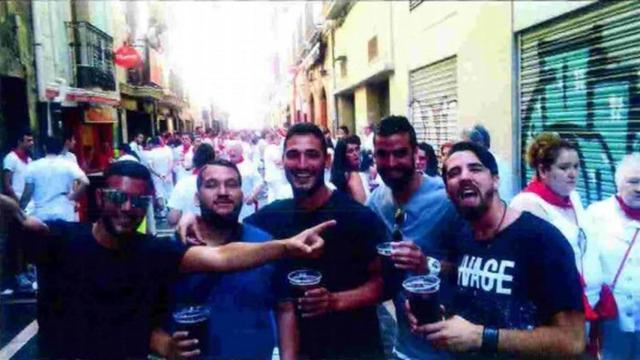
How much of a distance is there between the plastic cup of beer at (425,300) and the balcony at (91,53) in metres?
1.69

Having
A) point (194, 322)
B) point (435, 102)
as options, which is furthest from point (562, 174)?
point (435, 102)

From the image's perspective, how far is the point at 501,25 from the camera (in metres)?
5.43

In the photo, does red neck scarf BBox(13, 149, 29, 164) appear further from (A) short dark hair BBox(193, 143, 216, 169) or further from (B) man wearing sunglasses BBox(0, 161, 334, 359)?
(B) man wearing sunglasses BBox(0, 161, 334, 359)

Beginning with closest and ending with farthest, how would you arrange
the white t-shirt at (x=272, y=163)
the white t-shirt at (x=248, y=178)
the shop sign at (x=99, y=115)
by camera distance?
the shop sign at (x=99, y=115), the white t-shirt at (x=248, y=178), the white t-shirt at (x=272, y=163)

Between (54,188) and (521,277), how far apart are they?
261 cm

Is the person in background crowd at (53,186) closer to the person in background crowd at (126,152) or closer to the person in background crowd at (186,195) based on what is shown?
the person in background crowd at (186,195)

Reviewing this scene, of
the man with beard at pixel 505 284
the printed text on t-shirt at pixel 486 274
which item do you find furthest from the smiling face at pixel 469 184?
the printed text on t-shirt at pixel 486 274

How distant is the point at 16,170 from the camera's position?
3.24m

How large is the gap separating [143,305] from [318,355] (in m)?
0.53

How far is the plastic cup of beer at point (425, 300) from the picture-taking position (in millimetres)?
1487

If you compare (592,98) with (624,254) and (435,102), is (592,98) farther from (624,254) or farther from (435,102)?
(435,102)

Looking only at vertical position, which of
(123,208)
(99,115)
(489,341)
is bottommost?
(489,341)

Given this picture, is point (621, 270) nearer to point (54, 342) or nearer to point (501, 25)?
point (54, 342)

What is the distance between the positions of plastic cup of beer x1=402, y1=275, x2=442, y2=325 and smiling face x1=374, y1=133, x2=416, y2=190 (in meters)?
0.52
